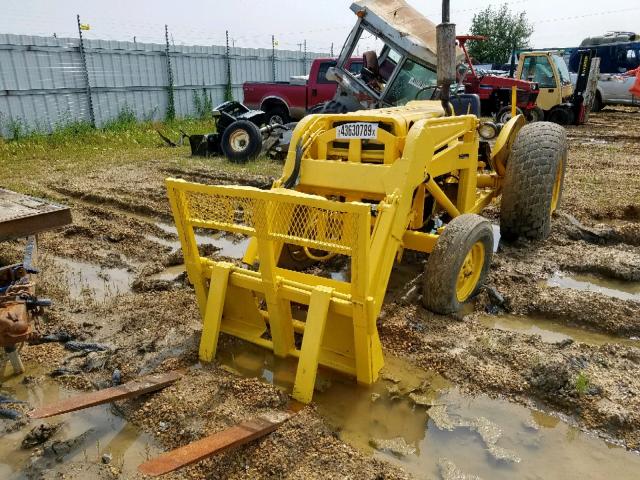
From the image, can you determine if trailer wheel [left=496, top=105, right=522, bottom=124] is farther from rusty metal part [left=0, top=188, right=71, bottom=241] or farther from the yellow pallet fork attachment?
rusty metal part [left=0, top=188, right=71, bottom=241]

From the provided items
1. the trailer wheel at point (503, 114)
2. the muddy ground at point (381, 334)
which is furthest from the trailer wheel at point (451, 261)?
the trailer wheel at point (503, 114)

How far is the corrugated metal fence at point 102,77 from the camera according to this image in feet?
42.5

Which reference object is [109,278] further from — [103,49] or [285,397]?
[103,49]

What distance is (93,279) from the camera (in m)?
4.91

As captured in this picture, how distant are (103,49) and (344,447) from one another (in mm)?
15359

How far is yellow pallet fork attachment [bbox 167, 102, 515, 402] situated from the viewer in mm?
2812

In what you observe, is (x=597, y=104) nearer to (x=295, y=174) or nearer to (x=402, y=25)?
(x=402, y=25)

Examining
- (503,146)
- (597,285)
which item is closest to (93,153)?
(503,146)

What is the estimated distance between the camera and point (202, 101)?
58.5 ft

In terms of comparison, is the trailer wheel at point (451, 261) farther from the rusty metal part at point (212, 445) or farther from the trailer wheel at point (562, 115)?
the trailer wheel at point (562, 115)

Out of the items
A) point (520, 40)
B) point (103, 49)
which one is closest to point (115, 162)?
point (103, 49)

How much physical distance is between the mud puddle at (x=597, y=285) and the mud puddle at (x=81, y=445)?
362 cm

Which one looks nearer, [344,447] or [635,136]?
[344,447]

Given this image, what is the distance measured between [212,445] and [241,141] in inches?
332
